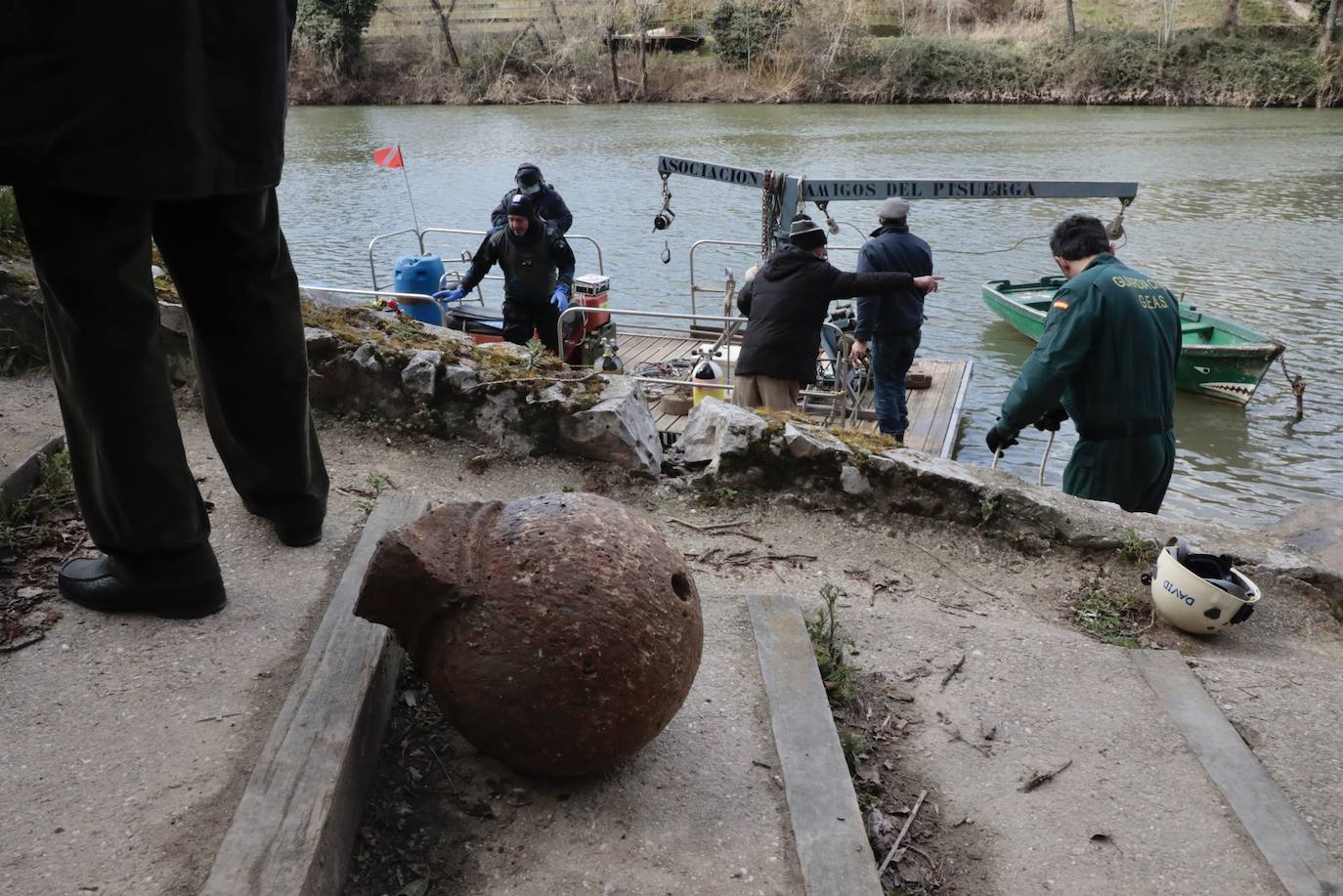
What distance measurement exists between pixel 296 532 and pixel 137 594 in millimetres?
598

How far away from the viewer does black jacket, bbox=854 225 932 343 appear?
8617mm

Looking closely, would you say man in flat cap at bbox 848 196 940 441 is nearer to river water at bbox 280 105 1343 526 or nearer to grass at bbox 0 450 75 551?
river water at bbox 280 105 1343 526

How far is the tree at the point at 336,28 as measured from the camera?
45.0 m

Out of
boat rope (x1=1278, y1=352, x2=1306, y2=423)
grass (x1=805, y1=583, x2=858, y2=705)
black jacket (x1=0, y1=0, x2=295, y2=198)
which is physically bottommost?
boat rope (x1=1278, y1=352, x2=1306, y2=423)

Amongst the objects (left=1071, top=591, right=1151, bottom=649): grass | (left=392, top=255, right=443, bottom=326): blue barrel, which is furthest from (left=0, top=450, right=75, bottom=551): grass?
(left=392, top=255, right=443, bottom=326): blue barrel

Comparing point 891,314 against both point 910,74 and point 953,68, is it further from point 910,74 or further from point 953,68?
point 953,68

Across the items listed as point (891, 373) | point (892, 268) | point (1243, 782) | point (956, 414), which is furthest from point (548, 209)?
point (1243, 782)

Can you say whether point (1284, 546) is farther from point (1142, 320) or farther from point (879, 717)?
point (879, 717)

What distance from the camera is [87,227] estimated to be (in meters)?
2.55

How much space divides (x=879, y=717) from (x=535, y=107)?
139 feet

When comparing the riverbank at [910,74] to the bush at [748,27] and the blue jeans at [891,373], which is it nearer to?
the bush at [748,27]

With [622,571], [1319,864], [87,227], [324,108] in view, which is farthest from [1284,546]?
[324,108]

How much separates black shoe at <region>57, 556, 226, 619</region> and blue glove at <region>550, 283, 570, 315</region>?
6736mm

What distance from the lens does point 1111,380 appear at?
5438mm
